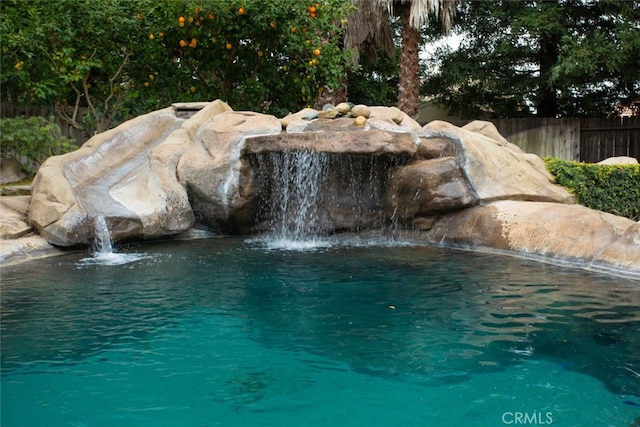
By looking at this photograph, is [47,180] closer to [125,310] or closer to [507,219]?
[125,310]

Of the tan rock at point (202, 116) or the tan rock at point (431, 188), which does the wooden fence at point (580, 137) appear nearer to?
the tan rock at point (431, 188)

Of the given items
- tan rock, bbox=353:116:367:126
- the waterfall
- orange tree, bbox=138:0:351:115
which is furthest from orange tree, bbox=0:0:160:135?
tan rock, bbox=353:116:367:126

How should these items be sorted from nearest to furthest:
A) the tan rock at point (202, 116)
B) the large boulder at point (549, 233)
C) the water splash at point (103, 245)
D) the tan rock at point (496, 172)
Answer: the large boulder at point (549, 233), the water splash at point (103, 245), the tan rock at point (496, 172), the tan rock at point (202, 116)

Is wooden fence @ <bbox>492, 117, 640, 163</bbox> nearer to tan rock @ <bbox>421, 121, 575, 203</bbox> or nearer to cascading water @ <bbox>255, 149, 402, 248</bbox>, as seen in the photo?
tan rock @ <bbox>421, 121, 575, 203</bbox>

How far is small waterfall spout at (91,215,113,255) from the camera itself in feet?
31.5

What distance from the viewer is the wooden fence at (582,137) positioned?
61.1ft

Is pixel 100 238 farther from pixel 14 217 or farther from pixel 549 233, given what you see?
pixel 549 233

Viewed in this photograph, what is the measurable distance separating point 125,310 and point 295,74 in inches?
363

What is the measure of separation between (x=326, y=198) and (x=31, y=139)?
5.64 metres

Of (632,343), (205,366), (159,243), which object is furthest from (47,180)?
(632,343)

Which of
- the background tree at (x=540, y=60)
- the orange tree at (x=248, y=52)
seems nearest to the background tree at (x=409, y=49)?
the background tree at (x=540, y=60)

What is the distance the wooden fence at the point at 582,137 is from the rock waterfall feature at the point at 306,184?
309 inches

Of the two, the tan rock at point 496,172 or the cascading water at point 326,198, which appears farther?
the cascading water at point 326,198

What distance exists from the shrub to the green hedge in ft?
30.8
